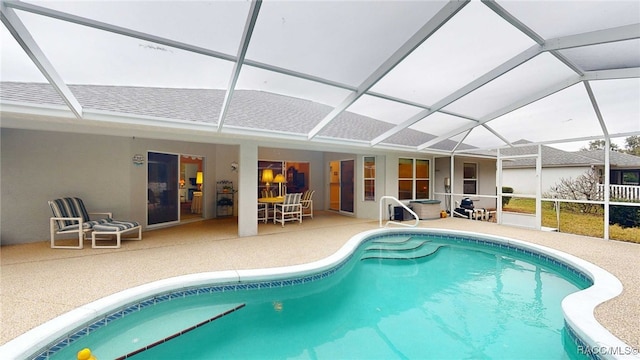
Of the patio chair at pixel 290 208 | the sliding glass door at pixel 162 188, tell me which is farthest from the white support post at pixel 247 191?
the sliding glass door at pixel 162 188

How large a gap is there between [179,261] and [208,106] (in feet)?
10.7

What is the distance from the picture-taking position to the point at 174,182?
8.75 m

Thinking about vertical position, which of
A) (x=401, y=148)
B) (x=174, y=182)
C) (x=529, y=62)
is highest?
(x=529, y=62)

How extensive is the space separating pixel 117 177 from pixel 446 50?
27.4 ft

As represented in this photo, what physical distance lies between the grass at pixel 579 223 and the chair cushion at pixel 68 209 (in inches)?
551

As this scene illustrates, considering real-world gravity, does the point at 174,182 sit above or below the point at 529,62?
below

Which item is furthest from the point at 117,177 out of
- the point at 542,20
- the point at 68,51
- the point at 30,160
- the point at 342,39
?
the point at 542,20

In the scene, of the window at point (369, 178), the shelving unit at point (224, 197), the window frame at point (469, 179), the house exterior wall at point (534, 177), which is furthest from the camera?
the window frame at point (469, 179)

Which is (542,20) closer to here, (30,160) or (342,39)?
(342,39)

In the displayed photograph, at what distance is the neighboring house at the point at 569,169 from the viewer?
8951 mm

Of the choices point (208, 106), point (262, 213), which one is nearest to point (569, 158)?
point (262, 213)

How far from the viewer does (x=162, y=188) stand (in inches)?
329

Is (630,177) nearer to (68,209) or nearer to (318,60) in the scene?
(318,60)

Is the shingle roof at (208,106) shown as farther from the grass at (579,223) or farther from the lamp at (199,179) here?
the grass at (579,223)
